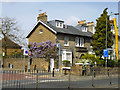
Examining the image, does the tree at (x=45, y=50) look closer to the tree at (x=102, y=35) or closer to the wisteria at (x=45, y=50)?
the wisteria at (x=45, y=50)

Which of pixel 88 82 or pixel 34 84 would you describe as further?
pixel 88 82

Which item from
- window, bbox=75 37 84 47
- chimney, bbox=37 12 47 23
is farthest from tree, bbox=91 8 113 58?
chimney, bbox=37 12 47 23

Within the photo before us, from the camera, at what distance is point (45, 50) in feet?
93.9

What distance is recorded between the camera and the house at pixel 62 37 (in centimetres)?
2905

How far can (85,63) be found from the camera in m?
22.0

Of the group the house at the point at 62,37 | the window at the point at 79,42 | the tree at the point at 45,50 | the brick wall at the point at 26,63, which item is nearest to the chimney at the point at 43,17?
the house at the point at 62,37

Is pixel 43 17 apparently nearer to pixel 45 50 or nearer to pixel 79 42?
pixel 45 50

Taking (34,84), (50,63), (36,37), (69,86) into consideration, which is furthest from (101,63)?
(34,84)

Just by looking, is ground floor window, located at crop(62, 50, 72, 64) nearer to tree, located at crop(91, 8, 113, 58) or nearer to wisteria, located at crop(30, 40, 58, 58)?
wisteria, located at crop(30, 40, 58, 58)

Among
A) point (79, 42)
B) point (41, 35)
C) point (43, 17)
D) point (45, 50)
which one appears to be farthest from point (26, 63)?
point (79, 42)

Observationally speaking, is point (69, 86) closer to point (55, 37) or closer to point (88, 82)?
point (88, 82)

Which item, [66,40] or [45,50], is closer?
[45,50]

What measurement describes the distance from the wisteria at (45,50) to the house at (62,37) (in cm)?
91

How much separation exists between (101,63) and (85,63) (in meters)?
5.48
